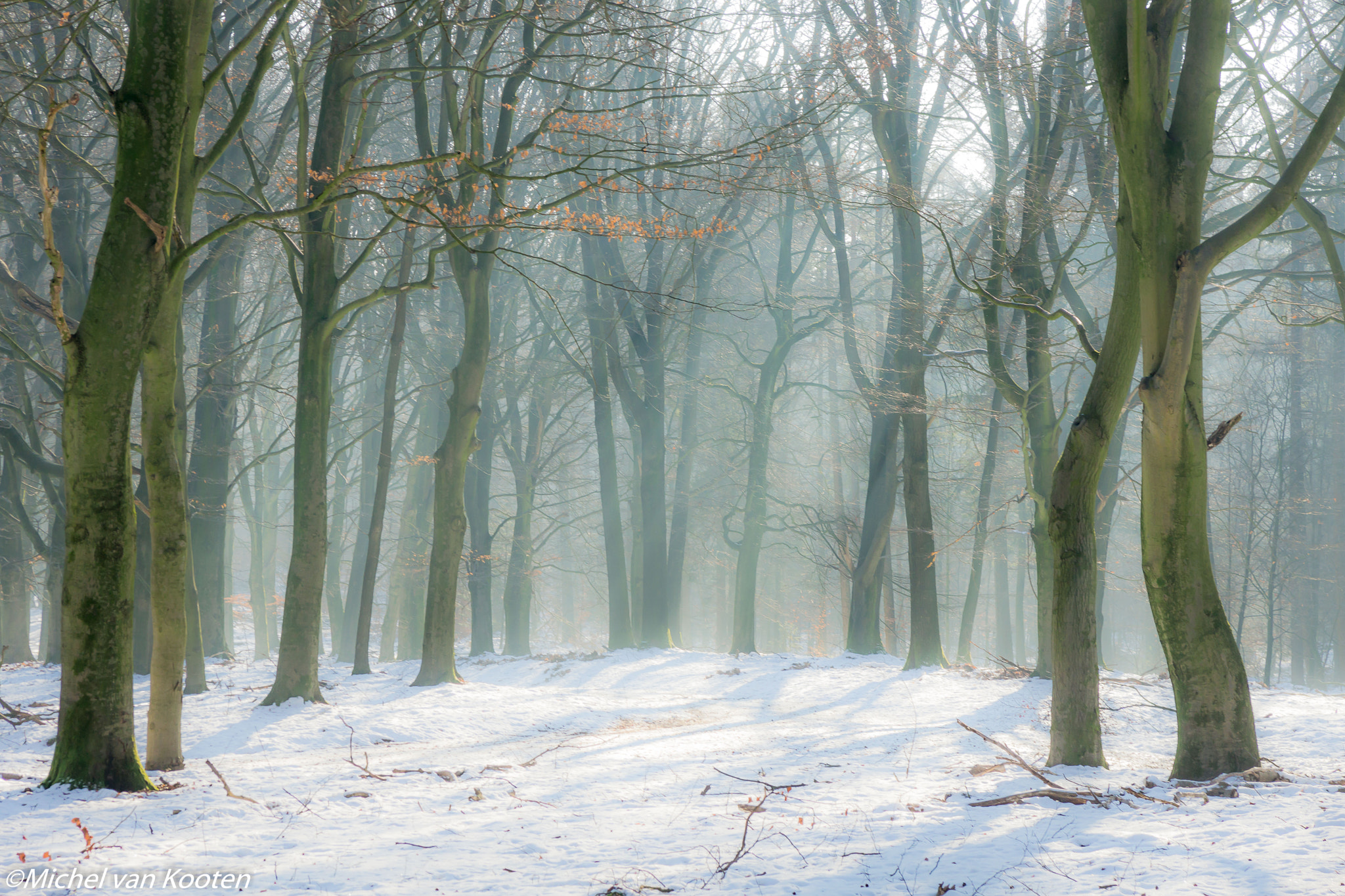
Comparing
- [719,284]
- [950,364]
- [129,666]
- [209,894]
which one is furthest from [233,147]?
[209,894]

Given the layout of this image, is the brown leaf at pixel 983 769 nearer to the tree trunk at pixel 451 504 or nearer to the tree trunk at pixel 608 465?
the tree trunk at pixel 451 504

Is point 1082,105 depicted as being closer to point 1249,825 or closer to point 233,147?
point 1249,825

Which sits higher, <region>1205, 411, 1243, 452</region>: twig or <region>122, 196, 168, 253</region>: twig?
<region>122, 196, 168, 253</region>: twig

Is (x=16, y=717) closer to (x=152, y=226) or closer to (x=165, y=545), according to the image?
(x=165, y=545)

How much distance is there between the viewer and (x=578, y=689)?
12.5m

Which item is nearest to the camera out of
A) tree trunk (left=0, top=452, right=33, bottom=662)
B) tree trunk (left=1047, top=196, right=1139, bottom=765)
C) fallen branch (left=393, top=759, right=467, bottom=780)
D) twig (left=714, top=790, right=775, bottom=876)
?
twig (left=714, top=790, right=775, bottom=876)

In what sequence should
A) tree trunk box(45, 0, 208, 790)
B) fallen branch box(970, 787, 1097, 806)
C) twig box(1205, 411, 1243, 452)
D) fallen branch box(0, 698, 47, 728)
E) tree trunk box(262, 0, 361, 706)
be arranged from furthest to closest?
tree trunk box(262, 0, 361, 706)
fallen branch box(0, 698, 47, 728)
twig box(1205, 411, 1243, 452)
fallen branch box(970, 787, 1097, 806)
tree trunk box(45, 0, 208, 790)

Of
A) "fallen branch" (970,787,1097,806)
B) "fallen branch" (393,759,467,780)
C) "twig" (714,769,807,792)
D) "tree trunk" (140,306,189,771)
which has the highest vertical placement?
"tree trunk" (140,306,189,771)

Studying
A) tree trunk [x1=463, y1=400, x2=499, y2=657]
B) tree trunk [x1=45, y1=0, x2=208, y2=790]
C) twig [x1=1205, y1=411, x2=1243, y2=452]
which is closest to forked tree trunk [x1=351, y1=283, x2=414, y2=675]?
tree trunk [x1=463, y1=400, x2=499, y2=657]

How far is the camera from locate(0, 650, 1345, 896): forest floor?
3646 millimetres

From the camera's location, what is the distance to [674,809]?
511 centimetres

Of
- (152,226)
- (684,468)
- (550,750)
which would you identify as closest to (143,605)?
(550,750)

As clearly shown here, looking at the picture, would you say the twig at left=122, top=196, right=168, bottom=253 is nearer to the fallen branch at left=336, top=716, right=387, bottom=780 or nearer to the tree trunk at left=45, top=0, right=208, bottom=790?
the tree trunk at left=45, top=0, right=208, bottom=790

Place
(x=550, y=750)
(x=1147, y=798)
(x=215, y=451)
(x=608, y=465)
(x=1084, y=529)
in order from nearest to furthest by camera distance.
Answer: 1. (x=1147, y=798)
2. (x=1084, y=529)
3. (x=550, y=750)
4. (x=215, y=451)
5. (x=608, y=465)
